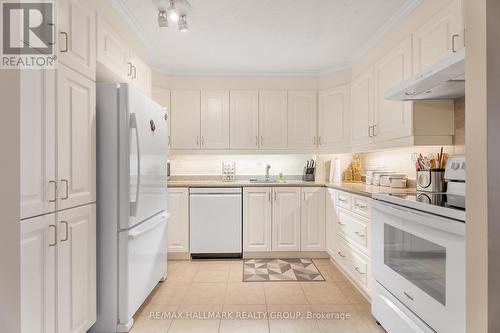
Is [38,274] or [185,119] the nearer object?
[38,274]

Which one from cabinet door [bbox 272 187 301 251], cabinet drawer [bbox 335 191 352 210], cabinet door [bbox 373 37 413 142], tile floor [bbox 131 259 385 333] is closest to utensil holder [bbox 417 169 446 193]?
cabinet door [bbox 373 37 413 142]

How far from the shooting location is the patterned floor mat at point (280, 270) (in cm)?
297

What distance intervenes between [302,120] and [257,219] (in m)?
1.50

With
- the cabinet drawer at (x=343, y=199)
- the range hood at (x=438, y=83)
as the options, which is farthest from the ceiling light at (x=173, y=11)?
the cabinet drawer at (x=343, y=199)

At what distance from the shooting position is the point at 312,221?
359 cm

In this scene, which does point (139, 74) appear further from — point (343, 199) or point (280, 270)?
point (280, 270)

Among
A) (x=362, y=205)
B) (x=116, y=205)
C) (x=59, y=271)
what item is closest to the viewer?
(x=59, y=271)

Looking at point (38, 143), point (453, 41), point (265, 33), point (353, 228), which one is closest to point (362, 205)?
point (353, 228)

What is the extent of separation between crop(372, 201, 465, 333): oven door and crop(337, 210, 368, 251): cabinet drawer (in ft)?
1.16

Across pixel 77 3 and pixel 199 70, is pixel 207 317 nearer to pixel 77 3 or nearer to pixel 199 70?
pixel 77 3

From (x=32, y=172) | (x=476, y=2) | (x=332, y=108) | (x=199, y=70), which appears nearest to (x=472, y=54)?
(x=476, y=2)

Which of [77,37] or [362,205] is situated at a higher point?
[77,37]

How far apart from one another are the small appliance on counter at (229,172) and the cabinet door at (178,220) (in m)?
0.78

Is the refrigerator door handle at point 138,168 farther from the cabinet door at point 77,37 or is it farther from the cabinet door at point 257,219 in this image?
the cabinet door at point 257,219
